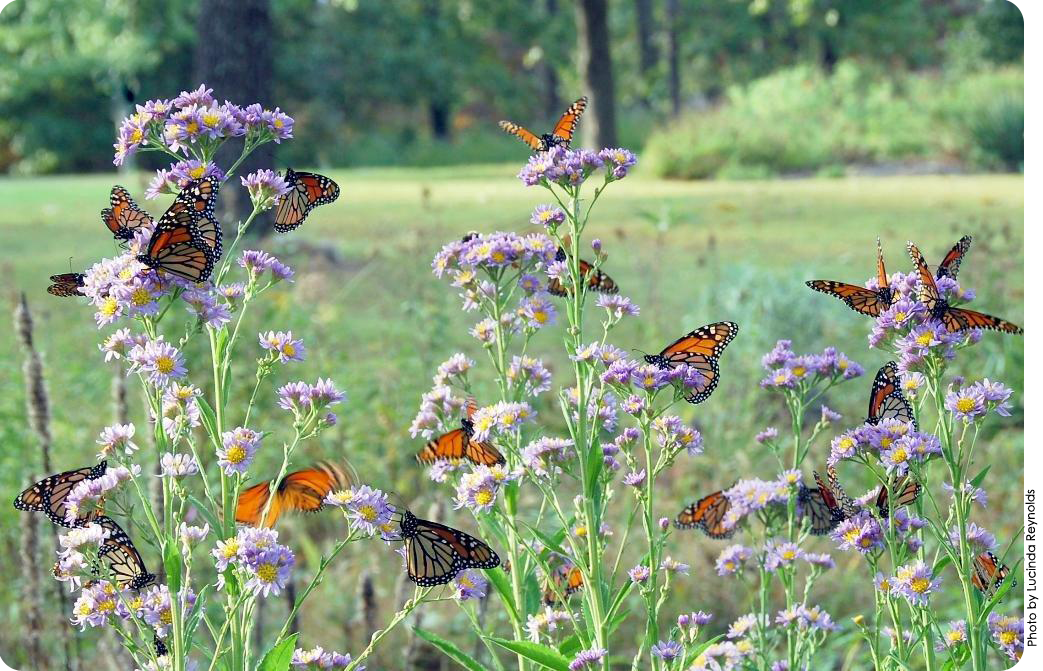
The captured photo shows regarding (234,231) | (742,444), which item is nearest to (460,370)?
(742,444)

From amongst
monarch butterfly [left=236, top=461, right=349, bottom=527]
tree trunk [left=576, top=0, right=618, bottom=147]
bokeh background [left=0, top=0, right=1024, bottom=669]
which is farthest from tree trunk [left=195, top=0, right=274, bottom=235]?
tree trunk [left=576, top=0, right=618, bottom=147]

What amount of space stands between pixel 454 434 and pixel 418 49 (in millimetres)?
29753

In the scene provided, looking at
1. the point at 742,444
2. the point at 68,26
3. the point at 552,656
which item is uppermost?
the point at 68,26

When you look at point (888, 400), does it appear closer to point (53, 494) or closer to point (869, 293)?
point (869, 293)

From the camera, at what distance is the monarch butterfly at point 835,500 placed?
6.64 ft

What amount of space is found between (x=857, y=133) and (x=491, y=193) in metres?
6.54

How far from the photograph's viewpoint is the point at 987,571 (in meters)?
2.01

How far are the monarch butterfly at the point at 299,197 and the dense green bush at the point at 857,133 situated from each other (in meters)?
14.9

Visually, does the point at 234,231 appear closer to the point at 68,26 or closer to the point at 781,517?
the point at 781,517

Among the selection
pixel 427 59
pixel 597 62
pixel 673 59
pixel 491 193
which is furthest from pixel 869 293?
pixel 427 59

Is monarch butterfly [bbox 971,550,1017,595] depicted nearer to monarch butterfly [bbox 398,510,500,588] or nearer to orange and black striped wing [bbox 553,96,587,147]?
monarch butterfly [bbox 398,510,500,588]

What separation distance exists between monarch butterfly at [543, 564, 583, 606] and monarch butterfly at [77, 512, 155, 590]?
2.25 feet

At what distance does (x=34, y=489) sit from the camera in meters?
1.92

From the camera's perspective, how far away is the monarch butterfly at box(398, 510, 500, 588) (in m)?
1.84
